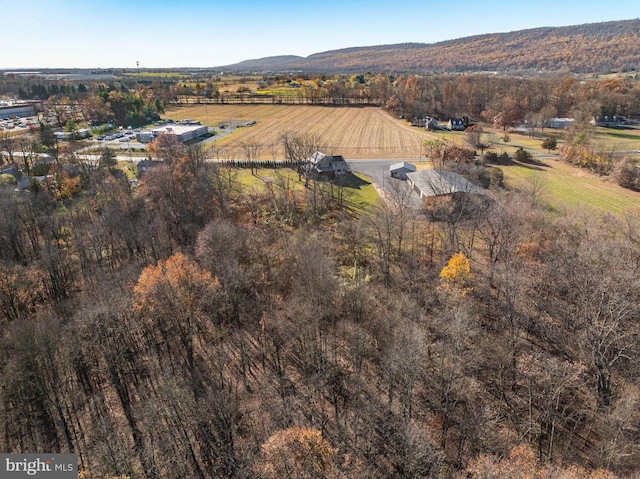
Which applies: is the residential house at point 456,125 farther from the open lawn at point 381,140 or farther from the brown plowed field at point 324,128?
the brown plowed field at point 324,128

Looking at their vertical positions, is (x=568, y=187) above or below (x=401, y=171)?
below

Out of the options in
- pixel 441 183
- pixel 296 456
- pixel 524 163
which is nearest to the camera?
pixel 296 456

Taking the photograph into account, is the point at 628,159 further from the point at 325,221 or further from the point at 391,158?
the point at 325,221

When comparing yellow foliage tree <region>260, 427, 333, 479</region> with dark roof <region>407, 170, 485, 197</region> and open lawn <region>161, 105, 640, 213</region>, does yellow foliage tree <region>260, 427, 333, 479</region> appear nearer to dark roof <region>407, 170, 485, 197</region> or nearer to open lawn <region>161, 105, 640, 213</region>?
dark roof <region>407, 170, 485, 197</region>

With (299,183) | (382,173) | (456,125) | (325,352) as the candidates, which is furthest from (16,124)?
(325,352)

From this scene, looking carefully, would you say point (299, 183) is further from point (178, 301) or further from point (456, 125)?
point (456, 125)

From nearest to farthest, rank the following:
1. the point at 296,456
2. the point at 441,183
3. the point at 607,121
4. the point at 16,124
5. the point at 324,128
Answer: the point at 296,456, the point at 441,183, the point at 324,128, the point at 607,121, the point at 16,124

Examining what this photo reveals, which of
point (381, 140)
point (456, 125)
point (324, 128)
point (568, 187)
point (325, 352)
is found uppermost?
point (324, 128)

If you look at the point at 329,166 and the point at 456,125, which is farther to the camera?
the point at 456,125
